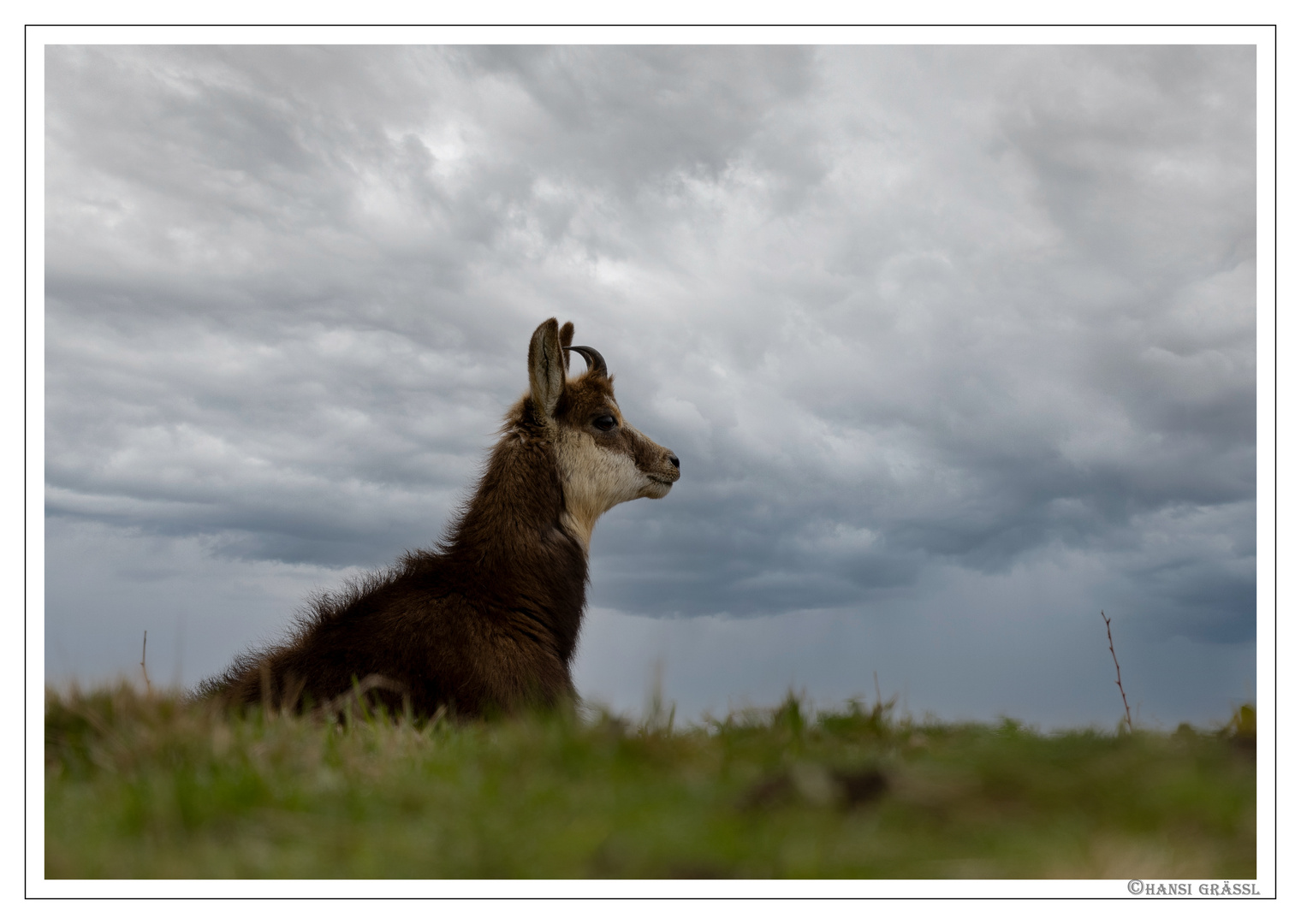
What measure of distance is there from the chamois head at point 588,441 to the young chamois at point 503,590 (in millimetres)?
11

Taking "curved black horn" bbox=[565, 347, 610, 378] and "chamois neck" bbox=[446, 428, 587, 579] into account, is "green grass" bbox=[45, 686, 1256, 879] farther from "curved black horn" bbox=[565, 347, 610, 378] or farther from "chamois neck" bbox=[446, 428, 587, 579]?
"curved black horn" bbox=[565, 347, 610, 378]

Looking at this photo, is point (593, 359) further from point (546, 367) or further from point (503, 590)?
point (503, 590)

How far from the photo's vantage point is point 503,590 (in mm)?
7293

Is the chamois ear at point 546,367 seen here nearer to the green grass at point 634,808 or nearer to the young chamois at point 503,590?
the young chamois at point 503,590

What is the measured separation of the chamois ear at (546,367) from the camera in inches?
301

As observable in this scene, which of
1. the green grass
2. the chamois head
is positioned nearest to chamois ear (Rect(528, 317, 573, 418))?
the chamois head

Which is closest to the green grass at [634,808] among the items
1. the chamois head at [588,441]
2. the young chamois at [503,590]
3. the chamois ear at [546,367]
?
the young chamois at [503,590]

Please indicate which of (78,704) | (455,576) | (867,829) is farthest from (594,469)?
(867,829)

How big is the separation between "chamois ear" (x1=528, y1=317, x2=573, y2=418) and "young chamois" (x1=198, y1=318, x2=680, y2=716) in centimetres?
1

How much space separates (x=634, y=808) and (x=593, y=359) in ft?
21.1

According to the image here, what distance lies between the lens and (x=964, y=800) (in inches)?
117

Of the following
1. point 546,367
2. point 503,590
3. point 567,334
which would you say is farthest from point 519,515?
point 567,334
